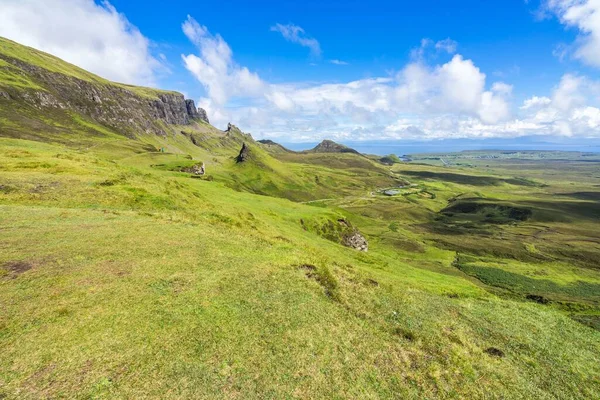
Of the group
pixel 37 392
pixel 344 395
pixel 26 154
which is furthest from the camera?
pixel 26 154

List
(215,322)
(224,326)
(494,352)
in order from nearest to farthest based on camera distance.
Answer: (224,326) < (215,322) < (494,352)

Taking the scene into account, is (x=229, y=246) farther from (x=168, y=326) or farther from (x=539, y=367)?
(x=539, y=367)

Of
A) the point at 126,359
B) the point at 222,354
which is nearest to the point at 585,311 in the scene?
the point at 222,354

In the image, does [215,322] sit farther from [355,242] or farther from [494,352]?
[355,242]

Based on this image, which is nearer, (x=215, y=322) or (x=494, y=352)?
(x=215, y=322)

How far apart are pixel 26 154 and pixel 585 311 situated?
12692 centimetres

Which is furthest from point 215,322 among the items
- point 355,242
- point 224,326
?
point 355,242

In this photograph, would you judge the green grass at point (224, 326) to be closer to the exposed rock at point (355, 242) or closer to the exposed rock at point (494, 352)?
the exposed rock at point (494, 352)

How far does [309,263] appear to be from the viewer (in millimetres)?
36250

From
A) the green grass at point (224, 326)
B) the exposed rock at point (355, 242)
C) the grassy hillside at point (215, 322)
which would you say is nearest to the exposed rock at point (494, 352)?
the grassy hillside at point (215, 322)

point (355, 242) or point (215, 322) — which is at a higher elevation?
point (215, 322)

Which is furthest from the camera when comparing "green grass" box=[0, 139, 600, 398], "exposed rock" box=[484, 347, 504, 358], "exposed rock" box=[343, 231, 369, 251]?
"exposed rock" box=[343, 231, 369, 251]

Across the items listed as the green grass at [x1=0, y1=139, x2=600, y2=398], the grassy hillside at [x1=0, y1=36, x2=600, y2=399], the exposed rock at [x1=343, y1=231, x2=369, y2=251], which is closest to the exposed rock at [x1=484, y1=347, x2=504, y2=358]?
the grassy hillside at [x1=0, y1=36, x2=600, y2=399]

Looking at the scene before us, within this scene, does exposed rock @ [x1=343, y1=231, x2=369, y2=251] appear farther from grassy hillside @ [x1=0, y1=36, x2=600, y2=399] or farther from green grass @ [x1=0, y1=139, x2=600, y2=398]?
green grass @ [x1=0, y1=139, x2=600, y2=398]
